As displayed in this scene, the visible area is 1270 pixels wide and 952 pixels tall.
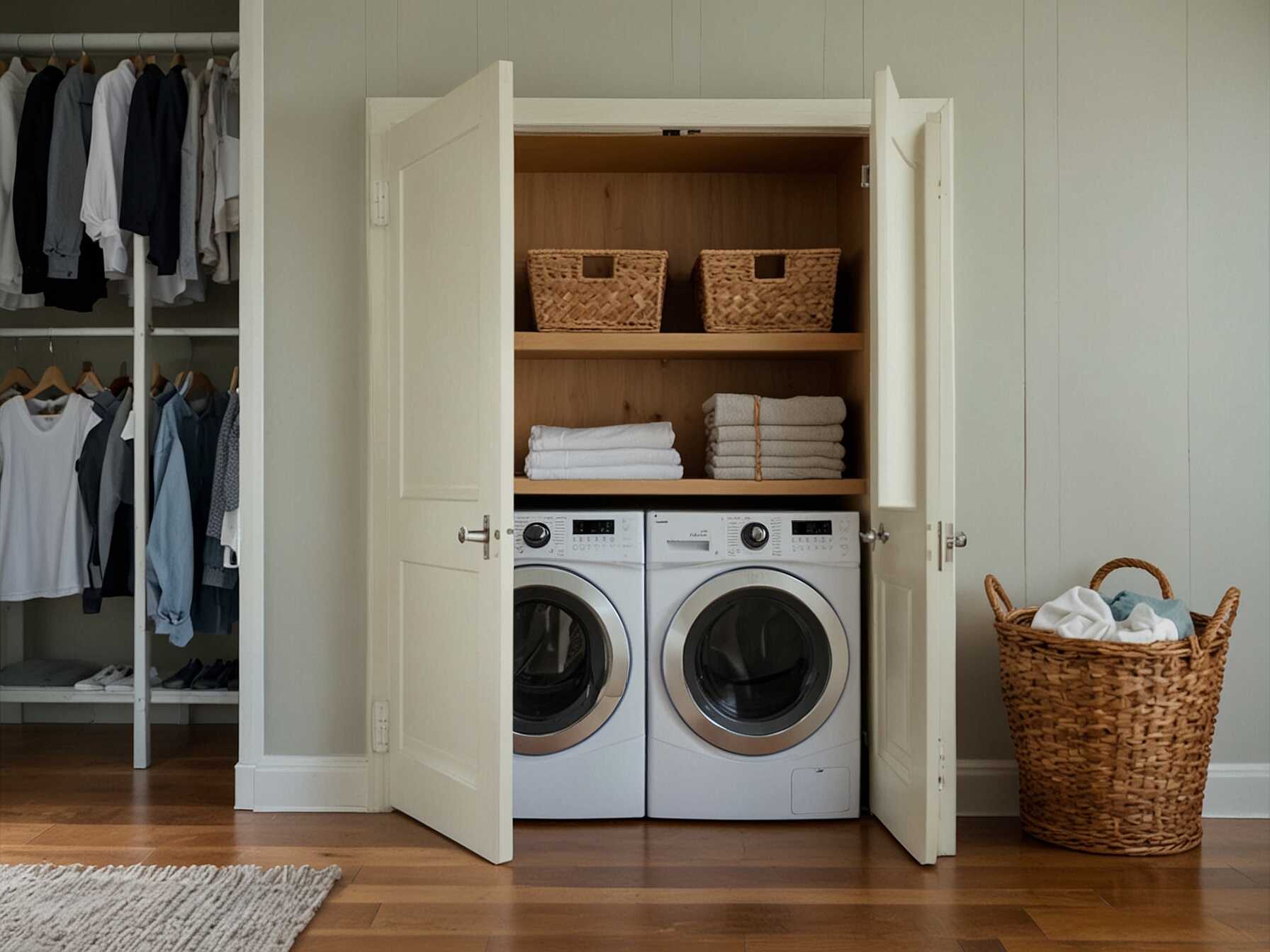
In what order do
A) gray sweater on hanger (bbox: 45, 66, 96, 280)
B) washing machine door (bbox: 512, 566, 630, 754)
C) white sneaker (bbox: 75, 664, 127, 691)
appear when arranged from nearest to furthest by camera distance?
washing machine door (bbox: 512, 566, 630, 754) < gray sweater on hanger (bbox: 45, 66, 96, 280) < white sneaker (bbox: 75, 664, 127, 691)

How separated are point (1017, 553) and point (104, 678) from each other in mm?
2993

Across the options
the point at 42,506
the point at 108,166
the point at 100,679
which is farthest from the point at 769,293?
the point at 100,679

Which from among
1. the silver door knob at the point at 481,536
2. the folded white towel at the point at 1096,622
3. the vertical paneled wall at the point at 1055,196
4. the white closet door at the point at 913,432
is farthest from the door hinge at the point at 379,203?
the folded white towel at the point at 1096,622

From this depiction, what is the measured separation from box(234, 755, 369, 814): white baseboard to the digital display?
4.41 feet

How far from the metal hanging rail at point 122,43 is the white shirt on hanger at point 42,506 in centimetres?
113

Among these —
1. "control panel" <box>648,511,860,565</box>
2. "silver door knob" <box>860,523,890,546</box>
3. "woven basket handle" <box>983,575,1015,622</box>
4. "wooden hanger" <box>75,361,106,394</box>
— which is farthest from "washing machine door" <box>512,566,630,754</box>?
"wooden hanger" <box>75,361,106,394</box>

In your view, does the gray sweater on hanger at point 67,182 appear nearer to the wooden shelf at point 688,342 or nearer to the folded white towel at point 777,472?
the wooden shelf at point 688,342

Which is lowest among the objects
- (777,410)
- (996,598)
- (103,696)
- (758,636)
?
(103,696)

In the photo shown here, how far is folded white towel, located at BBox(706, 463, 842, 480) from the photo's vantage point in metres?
2.93

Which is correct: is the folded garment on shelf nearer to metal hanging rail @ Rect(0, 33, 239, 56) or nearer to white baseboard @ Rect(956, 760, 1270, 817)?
white baseboard @ Rect(956, 760, 1270, 817)

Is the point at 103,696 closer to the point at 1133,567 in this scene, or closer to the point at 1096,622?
the point at 1096,622

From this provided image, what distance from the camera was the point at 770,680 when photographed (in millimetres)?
2898

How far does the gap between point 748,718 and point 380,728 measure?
1007mm

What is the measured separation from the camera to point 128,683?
354 centimetres
